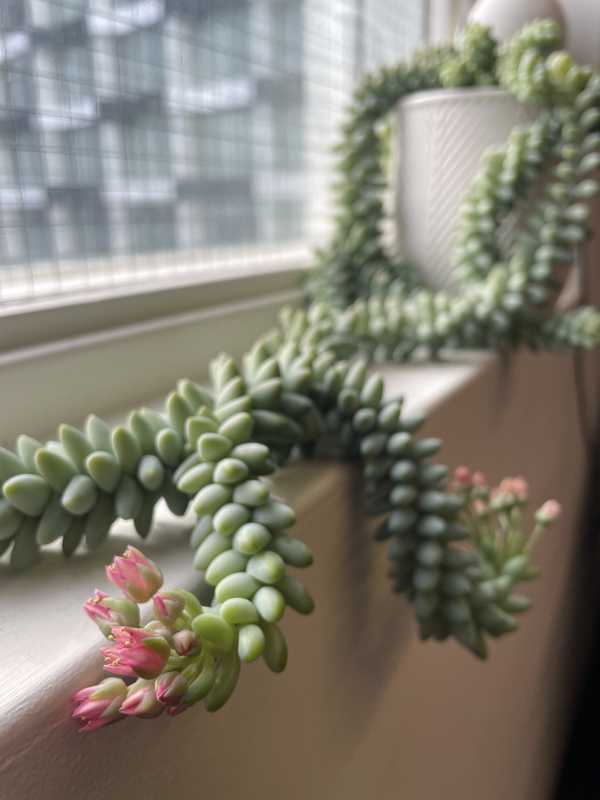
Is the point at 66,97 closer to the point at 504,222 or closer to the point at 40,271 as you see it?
the point at 40,271

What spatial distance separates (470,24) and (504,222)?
201 millimetres

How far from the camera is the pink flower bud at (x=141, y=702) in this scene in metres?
0.19

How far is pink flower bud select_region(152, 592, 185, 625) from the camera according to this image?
8.0 inches

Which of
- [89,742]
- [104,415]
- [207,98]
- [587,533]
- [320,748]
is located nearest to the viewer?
[89,742]

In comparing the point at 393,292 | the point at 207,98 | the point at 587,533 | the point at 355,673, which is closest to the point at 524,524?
the point at 393,292

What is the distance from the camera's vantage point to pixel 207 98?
609mm

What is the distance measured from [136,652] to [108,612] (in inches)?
0.9

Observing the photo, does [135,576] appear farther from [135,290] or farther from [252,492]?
[135,290]

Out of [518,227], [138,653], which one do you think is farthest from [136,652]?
[518,227]

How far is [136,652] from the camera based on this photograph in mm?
189

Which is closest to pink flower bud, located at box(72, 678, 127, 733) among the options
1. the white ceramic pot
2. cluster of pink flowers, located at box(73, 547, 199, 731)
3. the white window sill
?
cluster of pink flowers, located at box(73, 547, 199, 731)

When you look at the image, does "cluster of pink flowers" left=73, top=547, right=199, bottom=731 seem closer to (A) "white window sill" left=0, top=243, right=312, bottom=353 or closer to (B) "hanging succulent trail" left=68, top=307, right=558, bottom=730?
(B) "hanging succulent trail" left=68, top=307, right=558, bottom=730

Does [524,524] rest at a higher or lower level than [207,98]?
lower

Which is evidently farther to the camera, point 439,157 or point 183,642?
point 439,157
